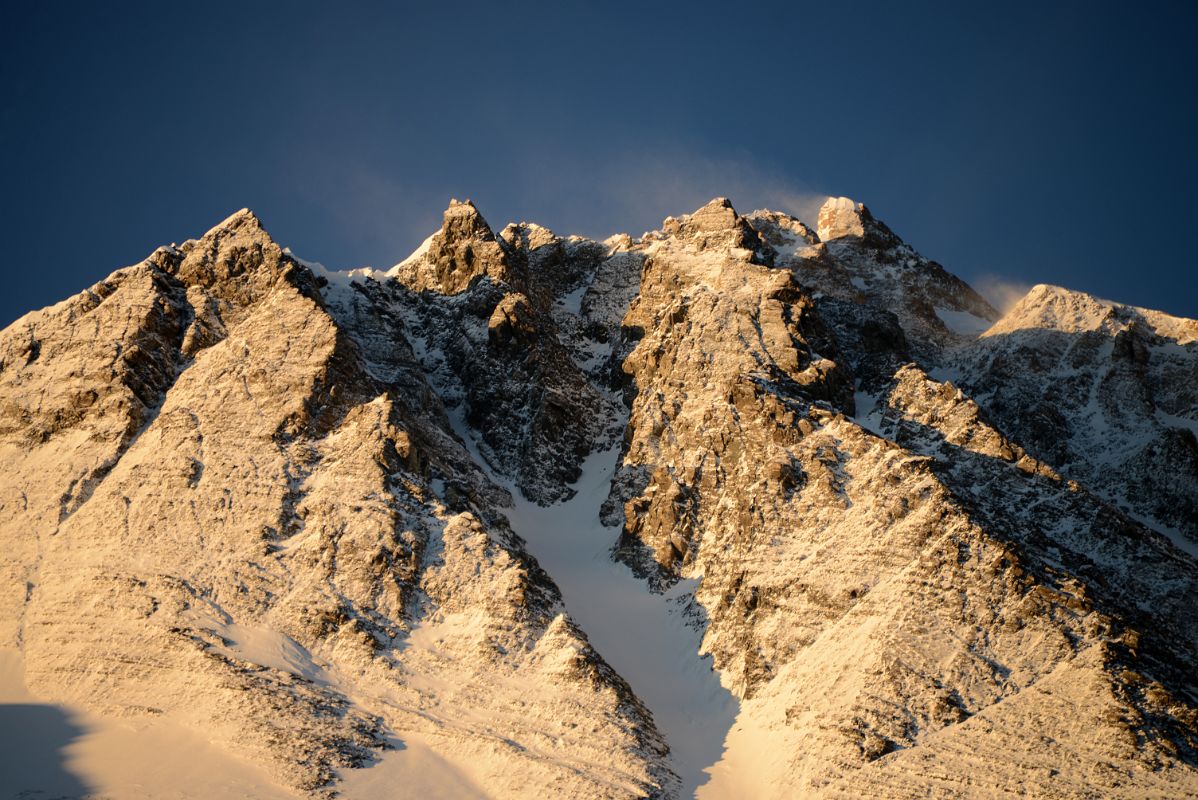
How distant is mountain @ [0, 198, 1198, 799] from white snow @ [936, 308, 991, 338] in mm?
18687

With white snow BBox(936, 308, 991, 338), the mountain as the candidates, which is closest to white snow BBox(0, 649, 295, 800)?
the mountain

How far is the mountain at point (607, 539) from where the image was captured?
69688 millimetres

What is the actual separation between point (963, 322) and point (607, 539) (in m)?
82.7

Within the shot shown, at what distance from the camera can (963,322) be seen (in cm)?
15875

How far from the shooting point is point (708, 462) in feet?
325

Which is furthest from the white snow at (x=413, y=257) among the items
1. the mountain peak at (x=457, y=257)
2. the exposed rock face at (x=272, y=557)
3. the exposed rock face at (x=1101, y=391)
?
the exposed rock face at (x=1101, y=391)

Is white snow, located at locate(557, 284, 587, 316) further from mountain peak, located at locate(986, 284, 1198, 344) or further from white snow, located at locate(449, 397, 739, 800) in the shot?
mountain peak, located at locate(986, 284, 1198, 344)

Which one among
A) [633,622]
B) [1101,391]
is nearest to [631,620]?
[633,622]

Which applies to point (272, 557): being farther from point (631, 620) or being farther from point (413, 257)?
point (413, 257)

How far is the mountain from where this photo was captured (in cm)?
6969

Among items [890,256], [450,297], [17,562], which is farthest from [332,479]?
[890,256]

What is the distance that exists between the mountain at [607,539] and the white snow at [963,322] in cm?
1869

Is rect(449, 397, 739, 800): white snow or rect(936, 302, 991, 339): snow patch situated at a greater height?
rect(936, 302, 991, 339): snow patch

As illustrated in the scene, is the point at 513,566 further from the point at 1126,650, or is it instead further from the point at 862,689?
the point at 1126,650
